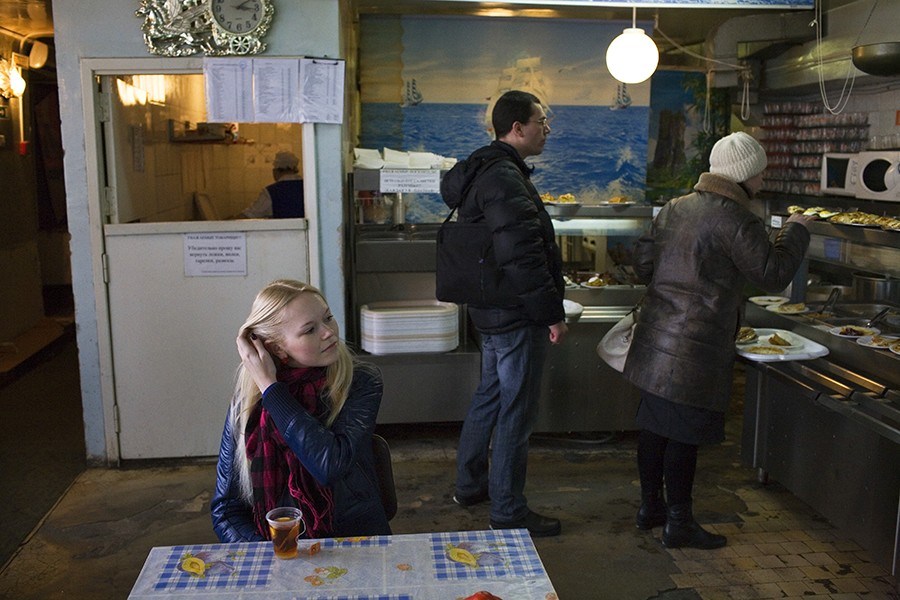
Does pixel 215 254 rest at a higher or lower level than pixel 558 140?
lower

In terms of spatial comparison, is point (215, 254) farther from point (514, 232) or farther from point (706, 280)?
point (706, 280)

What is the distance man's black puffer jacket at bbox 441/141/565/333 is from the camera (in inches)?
145

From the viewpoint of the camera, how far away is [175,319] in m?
4.79

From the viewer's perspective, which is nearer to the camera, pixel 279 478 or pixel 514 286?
pixel 279 478

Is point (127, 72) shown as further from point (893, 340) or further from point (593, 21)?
point (893, 340)

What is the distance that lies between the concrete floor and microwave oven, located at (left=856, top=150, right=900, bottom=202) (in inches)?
67.3

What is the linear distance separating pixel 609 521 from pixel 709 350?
107cm

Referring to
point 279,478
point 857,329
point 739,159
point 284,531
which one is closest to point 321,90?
point 739,159

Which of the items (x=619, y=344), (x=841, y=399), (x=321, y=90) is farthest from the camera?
(x=321, y=90)

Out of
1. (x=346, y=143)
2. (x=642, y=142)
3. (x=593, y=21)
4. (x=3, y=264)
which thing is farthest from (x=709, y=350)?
(x=3, y=264)

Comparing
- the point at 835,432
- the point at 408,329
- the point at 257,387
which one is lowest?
the point at 835,432

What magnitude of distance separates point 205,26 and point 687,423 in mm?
3046

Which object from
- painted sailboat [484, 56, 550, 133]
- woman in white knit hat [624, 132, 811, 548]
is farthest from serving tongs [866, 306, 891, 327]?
painted sailboat [484, 56, 550, 133]

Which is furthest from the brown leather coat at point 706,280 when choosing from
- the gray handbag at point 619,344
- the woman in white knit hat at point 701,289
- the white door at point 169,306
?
the white door at point 169,306
